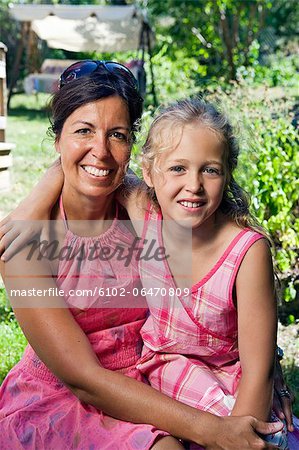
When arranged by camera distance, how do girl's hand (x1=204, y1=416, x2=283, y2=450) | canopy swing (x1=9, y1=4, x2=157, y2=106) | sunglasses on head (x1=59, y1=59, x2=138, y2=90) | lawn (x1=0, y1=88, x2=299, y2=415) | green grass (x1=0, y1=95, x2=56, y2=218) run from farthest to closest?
canopy swing (x1=9, y1=4, x2=157, y2=106) < green grass (x1=0, y1=95, x2=56, y2=218) < lawn (x1=0, y1=88, x2=299, y2=415) < sunglasses on head (x1=59, y1=59, x2=138, y2=90) < girl's hand (x1=204, y1=416, x2=283, y2=450)

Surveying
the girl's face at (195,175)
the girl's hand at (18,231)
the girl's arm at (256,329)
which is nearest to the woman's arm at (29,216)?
→ the girl's hand at (18,231)

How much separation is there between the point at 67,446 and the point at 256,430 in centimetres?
53

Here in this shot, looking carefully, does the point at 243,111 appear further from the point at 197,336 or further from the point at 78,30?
the point at 78,30

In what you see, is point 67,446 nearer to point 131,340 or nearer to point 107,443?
point 107,443

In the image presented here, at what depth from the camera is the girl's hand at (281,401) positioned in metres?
2.33

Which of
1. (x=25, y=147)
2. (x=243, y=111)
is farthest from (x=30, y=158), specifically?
(x=243, y=111)

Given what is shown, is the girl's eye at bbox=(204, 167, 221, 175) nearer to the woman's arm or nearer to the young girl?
the young girl

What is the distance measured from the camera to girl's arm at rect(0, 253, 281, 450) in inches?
81.4

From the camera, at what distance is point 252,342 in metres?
2.17

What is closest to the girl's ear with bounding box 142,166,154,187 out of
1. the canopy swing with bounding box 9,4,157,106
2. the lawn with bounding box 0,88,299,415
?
the lawn with bounding box 0,88,299,415

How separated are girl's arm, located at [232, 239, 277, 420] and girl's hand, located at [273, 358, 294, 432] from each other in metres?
0.15

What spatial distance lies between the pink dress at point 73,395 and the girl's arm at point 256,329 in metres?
0.28

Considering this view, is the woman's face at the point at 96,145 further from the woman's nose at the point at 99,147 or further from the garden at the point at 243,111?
the garden at the point at 243,111

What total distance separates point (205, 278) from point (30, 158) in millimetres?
7254
